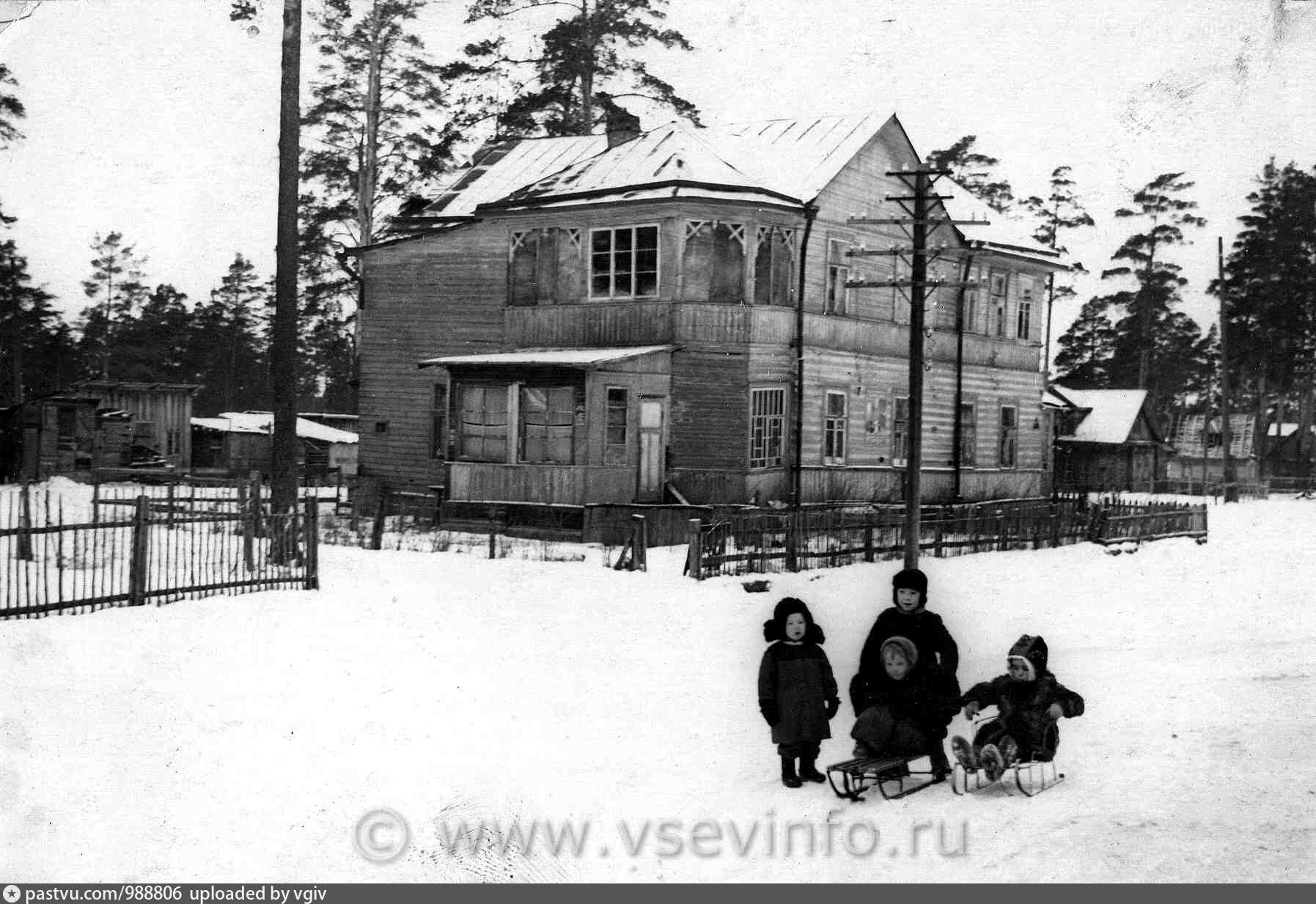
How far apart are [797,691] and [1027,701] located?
1.46 meters

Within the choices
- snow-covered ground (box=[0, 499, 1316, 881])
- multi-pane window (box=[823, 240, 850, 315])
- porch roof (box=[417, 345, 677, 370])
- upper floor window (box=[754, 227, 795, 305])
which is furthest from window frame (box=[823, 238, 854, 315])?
snow-covered ground (box=[0, 499, 1316, 881])

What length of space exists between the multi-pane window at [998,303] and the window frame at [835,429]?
21.4ft

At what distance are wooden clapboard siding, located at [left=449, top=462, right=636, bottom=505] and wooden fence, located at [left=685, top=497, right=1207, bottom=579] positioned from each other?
3.44 metres

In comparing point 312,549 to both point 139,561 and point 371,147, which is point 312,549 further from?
point 371,147

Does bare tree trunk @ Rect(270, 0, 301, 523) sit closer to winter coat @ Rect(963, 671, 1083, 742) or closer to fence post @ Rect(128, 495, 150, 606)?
fence post @ Rect(128, 495, 150, 606)

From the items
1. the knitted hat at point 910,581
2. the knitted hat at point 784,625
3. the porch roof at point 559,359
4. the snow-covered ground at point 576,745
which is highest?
the porch roof at point 559,359

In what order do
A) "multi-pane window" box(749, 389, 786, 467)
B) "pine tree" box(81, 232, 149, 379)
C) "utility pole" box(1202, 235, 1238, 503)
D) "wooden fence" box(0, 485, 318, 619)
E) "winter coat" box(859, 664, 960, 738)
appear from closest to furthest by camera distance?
"winter coat" box(859, 664, 960, 738)
"wooden fence" box(0, 485, 318, 619)
"utility pole" box(1202, 235, 1238, 503)
"pine tree" box(81, 232, 149, 379)
"multi-pane window" box(749, 389, 786, 467)

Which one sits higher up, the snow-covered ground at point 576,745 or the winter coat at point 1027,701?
the winter coat at point 1027,701

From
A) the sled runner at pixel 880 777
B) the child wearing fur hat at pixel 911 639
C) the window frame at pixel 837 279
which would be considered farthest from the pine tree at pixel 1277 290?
the window frame at pixel 837 279

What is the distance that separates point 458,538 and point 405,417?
7.56 meters

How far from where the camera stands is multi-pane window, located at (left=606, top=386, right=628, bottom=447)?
21.6 meters

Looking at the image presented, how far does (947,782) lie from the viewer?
7531mm

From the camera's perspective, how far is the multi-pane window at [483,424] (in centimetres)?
2191

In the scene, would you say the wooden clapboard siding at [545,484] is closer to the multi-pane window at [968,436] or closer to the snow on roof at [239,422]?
the snow on roof at [239,422]
